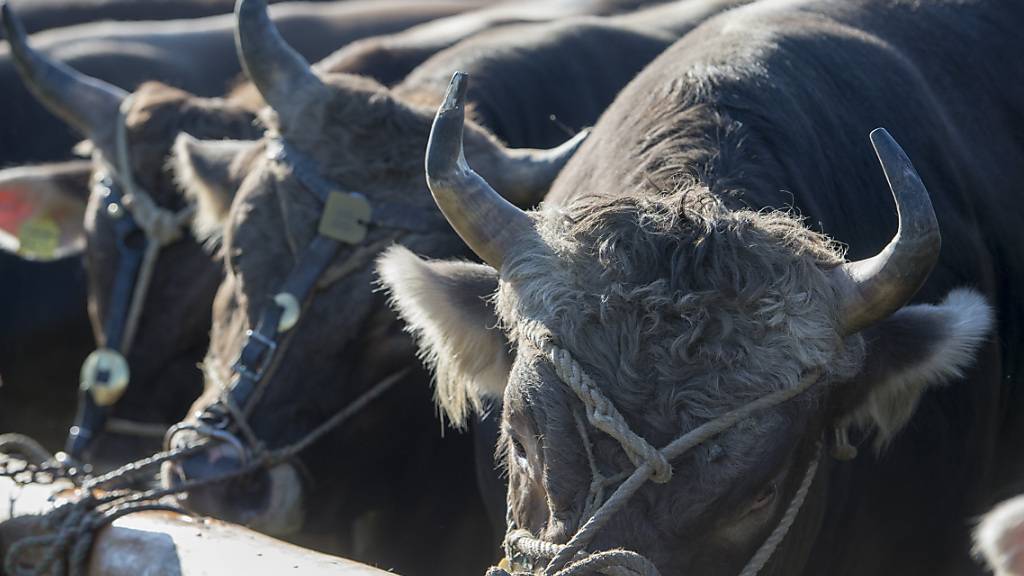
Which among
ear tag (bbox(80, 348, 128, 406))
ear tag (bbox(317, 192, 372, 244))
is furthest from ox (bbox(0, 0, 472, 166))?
ear tag (bbox(317, 192, 372, 244))

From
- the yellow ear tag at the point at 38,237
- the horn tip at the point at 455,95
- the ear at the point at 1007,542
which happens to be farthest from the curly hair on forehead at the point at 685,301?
the yellow ear tag at the point at 38,237

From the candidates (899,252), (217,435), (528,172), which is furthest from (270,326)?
(899,252)

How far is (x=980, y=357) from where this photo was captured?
152 inches

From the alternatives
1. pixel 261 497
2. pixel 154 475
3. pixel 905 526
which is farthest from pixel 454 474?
pixel 905 526

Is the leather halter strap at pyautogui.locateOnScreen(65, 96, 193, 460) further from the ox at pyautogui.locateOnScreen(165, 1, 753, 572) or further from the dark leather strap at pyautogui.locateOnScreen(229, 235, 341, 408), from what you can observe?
the dark leather strap at pyautogui.locateOnScreen(229, 235, 341, 408)

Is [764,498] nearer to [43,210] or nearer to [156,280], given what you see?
[156,280]

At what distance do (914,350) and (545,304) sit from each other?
83cm

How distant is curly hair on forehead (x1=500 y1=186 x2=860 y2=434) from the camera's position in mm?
2629

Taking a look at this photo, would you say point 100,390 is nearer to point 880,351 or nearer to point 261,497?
point 261,497

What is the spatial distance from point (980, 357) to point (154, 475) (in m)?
3.14

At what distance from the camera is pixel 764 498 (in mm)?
2725

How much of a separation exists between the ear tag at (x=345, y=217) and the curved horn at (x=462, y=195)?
1263 mm

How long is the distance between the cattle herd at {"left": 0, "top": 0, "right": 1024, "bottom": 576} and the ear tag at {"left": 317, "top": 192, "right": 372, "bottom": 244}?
13mm

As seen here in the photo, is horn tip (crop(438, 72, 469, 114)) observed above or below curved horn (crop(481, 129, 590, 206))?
above
